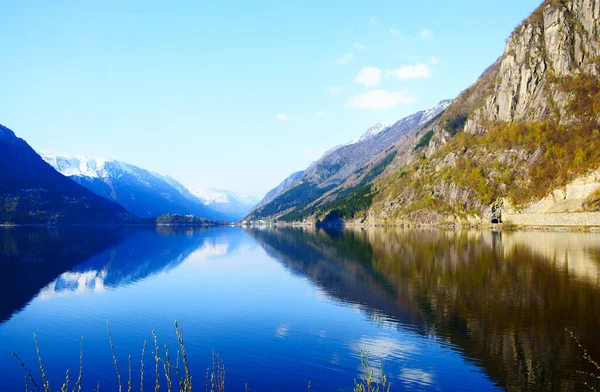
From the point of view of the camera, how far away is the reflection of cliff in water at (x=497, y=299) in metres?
25.5

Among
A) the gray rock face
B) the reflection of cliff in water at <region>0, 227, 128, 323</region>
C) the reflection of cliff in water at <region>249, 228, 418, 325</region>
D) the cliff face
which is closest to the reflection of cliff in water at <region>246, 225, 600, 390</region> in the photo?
the reflection of cliff in water at <region>249, 228, 418, 325</region>

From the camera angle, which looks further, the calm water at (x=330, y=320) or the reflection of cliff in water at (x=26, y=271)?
the reflection of cliff in water at (x=26, y=271)

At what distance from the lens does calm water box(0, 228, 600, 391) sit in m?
24.6

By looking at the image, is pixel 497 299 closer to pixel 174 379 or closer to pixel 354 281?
pixel 354 281

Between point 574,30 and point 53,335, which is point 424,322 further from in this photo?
point 574,30

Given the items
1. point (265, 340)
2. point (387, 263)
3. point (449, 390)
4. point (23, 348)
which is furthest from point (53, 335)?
point (387, 263)

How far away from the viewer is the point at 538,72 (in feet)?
635

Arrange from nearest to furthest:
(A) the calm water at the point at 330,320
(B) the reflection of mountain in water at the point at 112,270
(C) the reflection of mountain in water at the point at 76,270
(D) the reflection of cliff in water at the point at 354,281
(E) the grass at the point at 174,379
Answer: (E) the grass at the point at 174,379
(A) the calm water at the point at 330,320
(D) the reflection of cliff in water at the point at 354,281
(C) the reflection of mountain in water at the point at 76,270
(B) the reflection of mountain in water at the point at 112,270

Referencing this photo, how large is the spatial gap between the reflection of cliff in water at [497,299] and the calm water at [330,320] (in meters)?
0.16

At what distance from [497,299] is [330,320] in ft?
54.3

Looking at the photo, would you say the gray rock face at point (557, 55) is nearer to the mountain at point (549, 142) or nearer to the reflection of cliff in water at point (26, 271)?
the mountain at point (549, 142)

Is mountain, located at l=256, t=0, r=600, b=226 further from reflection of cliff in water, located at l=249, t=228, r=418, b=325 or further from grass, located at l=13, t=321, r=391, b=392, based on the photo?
grass, located at l=13, t=321, r=391, b=392

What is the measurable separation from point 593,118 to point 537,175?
97.3ft

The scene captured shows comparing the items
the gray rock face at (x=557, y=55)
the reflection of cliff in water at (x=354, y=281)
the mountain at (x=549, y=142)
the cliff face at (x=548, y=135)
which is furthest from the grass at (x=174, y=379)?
the gray rock face at (x=557, y=55)
